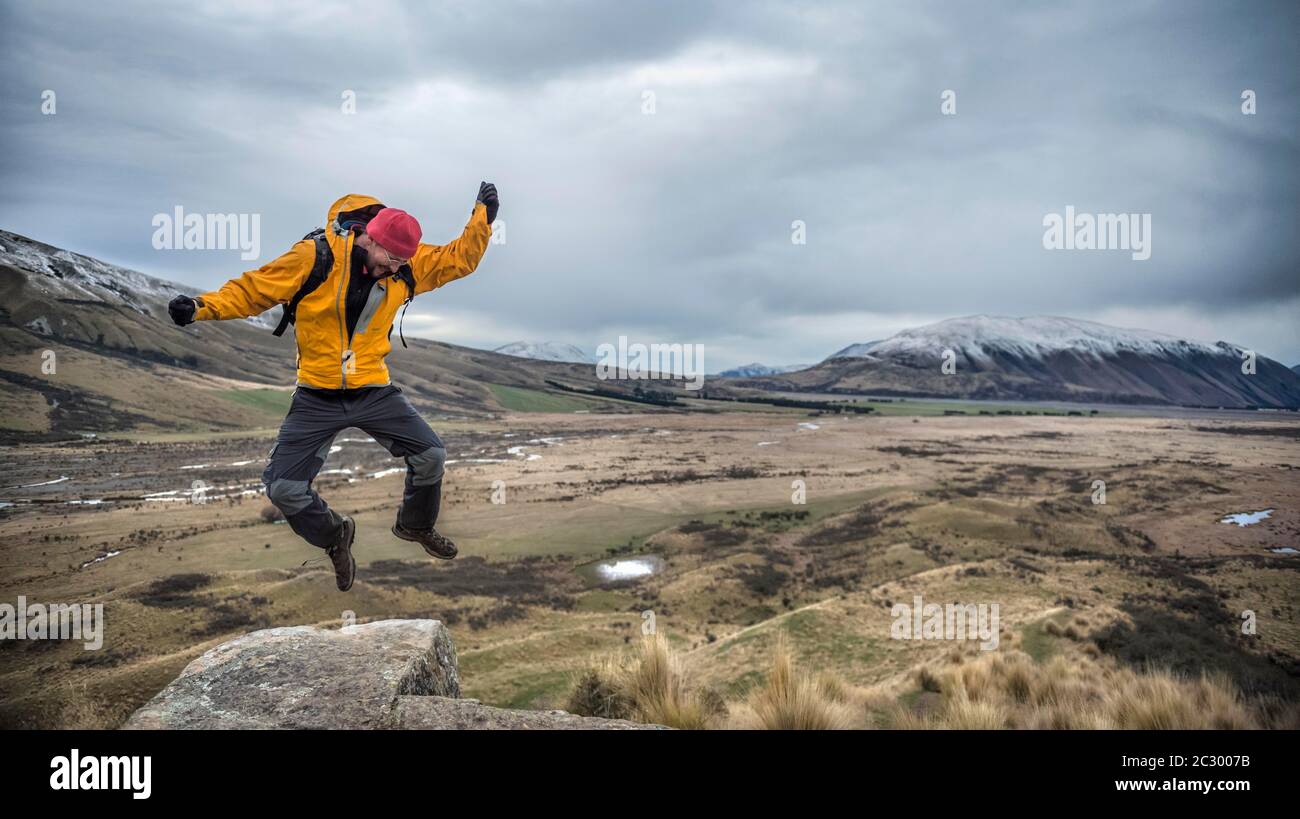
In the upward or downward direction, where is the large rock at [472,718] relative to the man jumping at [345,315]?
downward

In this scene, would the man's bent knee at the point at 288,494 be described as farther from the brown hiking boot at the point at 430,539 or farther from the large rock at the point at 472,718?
the large rock at the point at 472,718

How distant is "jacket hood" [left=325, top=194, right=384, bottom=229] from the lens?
15.8ft

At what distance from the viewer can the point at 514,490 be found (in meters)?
43.1

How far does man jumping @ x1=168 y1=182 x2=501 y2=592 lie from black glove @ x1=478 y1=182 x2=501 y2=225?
0.03ft

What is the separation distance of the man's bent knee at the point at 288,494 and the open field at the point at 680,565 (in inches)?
280

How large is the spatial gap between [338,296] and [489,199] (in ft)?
4.72

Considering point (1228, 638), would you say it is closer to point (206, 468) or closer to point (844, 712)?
point (844, 712)

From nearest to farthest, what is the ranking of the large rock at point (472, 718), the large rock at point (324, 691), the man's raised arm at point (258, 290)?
1. the man's raised arm at point (258, 290)
2. the large rock at point (472, 718)
3. the large rock at point (324, 691)

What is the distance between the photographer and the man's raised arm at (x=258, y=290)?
413 centimetres

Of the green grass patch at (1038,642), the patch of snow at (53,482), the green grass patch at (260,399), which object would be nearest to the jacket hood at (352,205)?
the green grass patch at (1038,642)

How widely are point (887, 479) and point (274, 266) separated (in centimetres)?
4944
